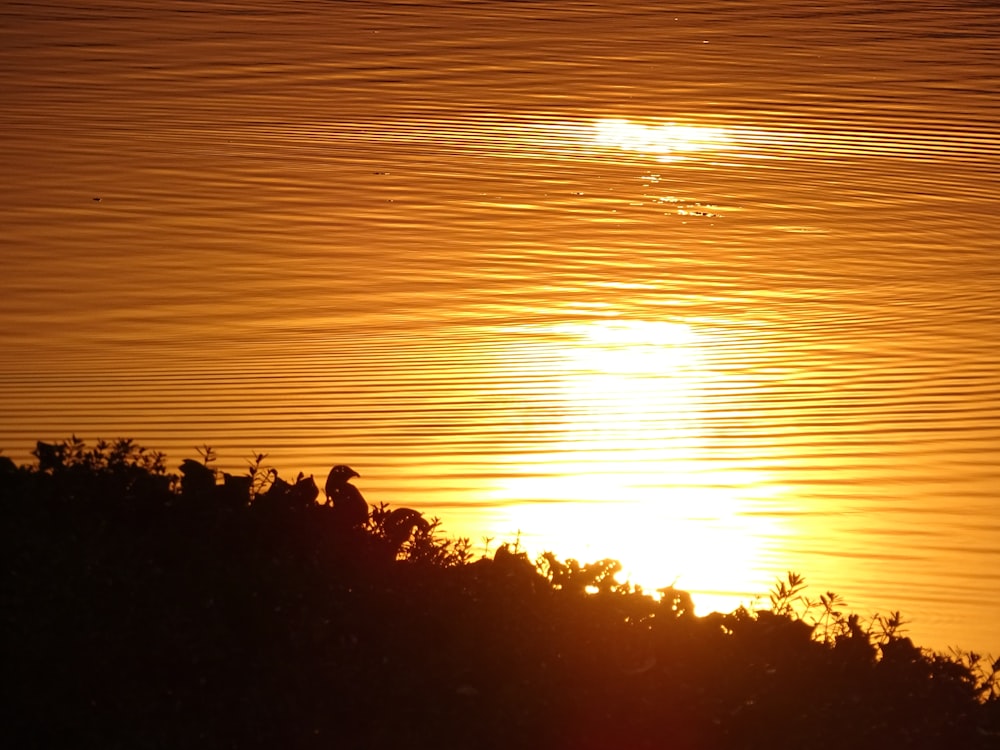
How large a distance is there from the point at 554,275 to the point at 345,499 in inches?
230

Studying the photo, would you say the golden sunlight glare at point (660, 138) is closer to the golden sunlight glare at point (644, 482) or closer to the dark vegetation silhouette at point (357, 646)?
the golden sunlight glare at point (644, 482)

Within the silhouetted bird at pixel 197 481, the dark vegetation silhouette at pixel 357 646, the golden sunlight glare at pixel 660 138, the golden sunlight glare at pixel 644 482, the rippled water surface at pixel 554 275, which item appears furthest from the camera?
the golden sunlight glare at pixel 660 138

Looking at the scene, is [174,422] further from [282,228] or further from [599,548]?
[282,228]

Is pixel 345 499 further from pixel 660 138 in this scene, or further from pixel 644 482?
pixel 660 138

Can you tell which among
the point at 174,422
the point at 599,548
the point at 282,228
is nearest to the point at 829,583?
the point at 599,548

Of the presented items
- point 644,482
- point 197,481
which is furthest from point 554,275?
point 197,481

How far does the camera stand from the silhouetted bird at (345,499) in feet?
14.7

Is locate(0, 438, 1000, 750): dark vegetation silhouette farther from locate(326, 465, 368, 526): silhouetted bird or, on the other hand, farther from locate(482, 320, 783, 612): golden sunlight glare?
locate(482, 320, 783, 612): golden sunlight glare

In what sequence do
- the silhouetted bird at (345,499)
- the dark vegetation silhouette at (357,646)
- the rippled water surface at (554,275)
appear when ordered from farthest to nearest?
the rippled water surface at (554,275) < the silhouetted bird at (345,499) < the dark vegetation silhouette at (357,646)

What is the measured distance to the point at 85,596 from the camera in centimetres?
386

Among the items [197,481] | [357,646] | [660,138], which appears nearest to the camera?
[357,646]

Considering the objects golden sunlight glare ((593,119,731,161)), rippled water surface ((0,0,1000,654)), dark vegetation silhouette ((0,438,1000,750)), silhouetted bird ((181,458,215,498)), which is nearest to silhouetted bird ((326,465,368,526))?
dark vegetation silhouette ((0,438,1000,750))

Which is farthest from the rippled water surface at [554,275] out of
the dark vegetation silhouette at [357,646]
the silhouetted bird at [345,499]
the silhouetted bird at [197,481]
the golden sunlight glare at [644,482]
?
the silhouetted bird at [197,481]

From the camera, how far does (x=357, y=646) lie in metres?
3.98
